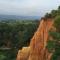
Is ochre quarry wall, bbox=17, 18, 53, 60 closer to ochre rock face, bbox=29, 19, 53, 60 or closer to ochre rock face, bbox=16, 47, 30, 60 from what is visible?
ochre rock face, bbox=29, 19, 53, 60

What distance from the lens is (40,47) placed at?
41.9 feet

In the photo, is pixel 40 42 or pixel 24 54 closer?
pixel 40 42

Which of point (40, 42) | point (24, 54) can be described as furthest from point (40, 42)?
point (24, 54)

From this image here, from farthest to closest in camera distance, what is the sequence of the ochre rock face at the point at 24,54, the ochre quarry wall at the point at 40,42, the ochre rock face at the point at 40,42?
the ochre rock face at the point at 24,54
the ochre quarry wall at the point at 40,42
the ochre rock face at the point at 40,42

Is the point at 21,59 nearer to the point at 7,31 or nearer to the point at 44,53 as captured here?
the point at 44,53

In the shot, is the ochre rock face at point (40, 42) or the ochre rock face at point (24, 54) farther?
the ochre rock face at point (24, 54)

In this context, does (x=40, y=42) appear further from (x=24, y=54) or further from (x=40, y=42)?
(x=24, y=54)

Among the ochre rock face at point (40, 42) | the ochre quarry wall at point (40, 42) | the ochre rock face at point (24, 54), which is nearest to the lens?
the ochre rock face at point (40, 42)

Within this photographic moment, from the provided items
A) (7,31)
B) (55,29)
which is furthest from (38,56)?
(7,31)

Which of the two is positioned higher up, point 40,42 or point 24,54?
point 40,42

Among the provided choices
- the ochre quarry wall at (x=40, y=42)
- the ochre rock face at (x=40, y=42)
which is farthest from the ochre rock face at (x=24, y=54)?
the ochre rock face at (x=40, y=42)

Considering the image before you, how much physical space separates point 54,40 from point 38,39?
4.93 m

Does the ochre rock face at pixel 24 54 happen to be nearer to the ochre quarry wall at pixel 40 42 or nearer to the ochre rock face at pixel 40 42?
the ochre quarry wall at pixel 40 42

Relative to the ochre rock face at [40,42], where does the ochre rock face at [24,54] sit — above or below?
below
